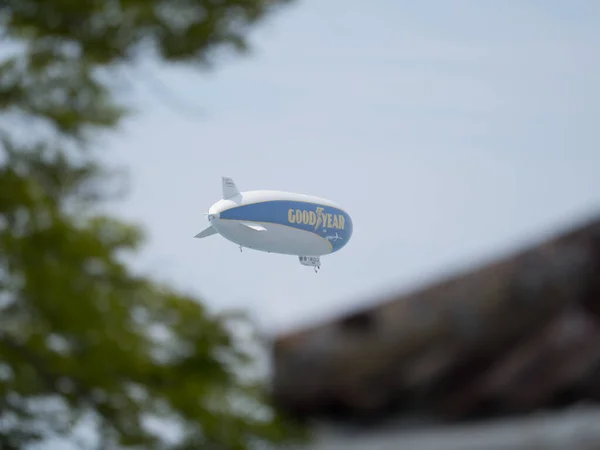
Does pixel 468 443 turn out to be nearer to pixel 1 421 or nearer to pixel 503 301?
pixel 503 301

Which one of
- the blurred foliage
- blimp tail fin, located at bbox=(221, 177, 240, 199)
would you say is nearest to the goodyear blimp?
blimp tail fin, located at bbox=(221, 177, 240, 199)

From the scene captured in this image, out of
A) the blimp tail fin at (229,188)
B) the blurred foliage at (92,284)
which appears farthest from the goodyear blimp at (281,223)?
the blurred foliage at (92,284)

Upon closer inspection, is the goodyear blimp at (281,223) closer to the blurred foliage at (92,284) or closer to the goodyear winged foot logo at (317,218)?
the goodyear winged foot logo at (317,218)

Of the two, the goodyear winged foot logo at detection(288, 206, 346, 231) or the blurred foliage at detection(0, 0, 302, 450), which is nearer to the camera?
the goodyear winged foot logo at detection(288, 206, 346, 231)

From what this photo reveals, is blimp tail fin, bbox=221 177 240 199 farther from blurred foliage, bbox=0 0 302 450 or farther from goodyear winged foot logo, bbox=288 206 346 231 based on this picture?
blurred foliage, bbox=0 0 302 450

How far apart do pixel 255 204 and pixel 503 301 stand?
0.50 metres

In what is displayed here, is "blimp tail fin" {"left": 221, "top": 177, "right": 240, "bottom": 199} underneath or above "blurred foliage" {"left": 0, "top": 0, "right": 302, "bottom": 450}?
underneath

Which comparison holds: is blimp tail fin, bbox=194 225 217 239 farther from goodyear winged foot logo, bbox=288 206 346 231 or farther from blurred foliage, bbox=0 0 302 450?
blurred foliage, bbox=0 0 302 450

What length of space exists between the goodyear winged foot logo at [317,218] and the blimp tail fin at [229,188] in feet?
0.29

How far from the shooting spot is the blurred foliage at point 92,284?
10234 mm

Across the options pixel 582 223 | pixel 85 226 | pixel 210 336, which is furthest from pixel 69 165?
pixel 582 223

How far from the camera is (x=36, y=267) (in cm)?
1027

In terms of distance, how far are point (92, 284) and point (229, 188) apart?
32.1 ft

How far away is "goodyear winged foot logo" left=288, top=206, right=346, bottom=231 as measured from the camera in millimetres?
1225
